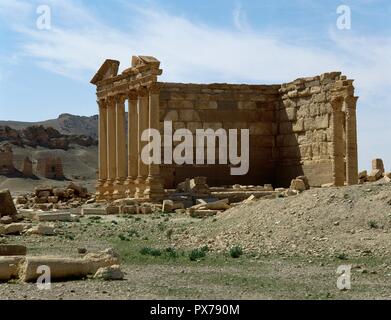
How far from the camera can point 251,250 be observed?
15859 mm

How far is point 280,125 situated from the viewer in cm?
3672

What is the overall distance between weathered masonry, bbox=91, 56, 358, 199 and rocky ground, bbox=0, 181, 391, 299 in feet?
35.3

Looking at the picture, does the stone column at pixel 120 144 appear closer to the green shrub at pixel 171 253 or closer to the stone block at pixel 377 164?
the stone block at pixel 377 164

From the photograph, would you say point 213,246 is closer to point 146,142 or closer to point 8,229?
point 8,229

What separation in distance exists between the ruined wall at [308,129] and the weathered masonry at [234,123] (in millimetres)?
46

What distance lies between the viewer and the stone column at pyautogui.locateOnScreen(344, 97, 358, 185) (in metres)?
30.8

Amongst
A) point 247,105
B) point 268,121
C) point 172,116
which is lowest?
point 268,121

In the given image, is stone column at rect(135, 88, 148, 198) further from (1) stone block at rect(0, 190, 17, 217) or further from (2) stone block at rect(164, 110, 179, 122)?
(1) stone block at rect(0, 190, 17, 217)

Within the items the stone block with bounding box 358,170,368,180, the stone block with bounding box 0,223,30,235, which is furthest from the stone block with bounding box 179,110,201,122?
the stone block with bounding box 0,223,30,235

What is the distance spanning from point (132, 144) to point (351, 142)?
1040cm

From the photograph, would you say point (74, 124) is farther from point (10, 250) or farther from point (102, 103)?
point (10, 250)

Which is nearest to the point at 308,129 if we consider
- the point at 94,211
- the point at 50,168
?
the point at 94,211
